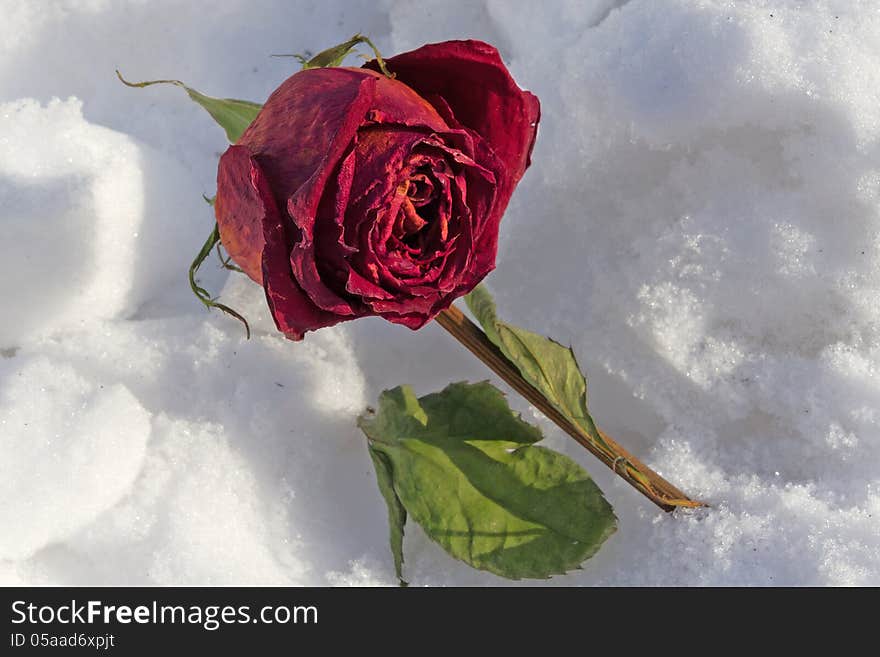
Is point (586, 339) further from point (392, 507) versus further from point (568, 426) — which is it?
point (392, 507)

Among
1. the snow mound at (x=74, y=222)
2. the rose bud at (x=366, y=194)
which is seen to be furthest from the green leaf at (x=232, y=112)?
the snow mound at (x=74, y=222)

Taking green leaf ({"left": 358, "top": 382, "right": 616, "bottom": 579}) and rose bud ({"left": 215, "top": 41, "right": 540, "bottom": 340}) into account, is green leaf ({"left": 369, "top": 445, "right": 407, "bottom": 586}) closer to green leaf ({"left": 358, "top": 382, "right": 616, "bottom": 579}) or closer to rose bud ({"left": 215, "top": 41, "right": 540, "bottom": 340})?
green leaf ({"left": 358, "top": 382, "right": 616, "bottom": 579})

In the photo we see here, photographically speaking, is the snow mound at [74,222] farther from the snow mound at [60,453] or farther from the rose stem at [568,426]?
the rose stem at [568,426]

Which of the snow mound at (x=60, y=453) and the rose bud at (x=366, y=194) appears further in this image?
the snow mound at (x=60, y=453)

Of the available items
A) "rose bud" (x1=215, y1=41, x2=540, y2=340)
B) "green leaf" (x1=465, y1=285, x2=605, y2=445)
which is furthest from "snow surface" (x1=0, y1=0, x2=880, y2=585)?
"rose bud" (x1=215, y1=41, x2=540, y2=340)

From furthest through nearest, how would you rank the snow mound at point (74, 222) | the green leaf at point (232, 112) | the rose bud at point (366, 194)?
the snow mound at point (74, 222)
the green leaf at point (232, 112)
the rose bud at point (366, 194)

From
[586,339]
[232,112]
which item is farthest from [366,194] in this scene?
[586,339]
